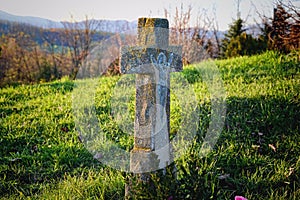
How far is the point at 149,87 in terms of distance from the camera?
2.54 meters

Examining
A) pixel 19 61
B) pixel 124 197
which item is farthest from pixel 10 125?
pixel 19 61

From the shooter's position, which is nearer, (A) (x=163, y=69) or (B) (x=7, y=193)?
(A) (x=163, y=69)

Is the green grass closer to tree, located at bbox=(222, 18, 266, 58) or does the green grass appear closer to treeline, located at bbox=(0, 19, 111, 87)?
tree, located at bbox=(222, 18, 266, 58)

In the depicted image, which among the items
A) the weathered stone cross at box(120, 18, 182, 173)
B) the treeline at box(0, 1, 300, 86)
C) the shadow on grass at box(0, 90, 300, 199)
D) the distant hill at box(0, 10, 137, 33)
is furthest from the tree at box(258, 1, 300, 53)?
the distant hill at box(0, 10, 137, 33)

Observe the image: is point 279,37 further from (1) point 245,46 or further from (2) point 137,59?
(2) point 137,59

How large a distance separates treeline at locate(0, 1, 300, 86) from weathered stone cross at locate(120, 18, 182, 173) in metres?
5.22

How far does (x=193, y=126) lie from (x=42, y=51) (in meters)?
15.3

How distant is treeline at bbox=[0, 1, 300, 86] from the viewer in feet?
26.9

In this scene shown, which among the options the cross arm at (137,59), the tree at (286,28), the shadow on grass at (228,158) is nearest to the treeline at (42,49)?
the tree at (286,28)

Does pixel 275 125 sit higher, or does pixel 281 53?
pixel 281 53

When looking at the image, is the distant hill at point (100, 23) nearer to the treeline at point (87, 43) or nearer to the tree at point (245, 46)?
the treeline at point (87, 43)

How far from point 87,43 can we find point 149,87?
536 inches

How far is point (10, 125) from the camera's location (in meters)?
5.13

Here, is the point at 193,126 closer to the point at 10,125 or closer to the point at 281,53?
the point at 10,125
